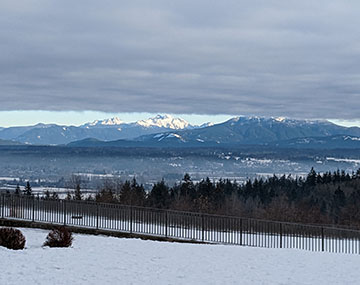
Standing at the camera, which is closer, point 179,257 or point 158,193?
point 179,257

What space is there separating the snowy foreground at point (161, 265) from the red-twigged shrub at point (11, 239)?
42 centimetres

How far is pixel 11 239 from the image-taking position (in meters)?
19.2

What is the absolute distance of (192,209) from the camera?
96062 mm

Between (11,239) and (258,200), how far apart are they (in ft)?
311

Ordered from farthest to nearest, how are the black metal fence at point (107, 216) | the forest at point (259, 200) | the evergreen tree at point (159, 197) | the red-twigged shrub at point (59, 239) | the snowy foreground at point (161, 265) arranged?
the evergreen tree at point (159, 197), the forest at point (259, 200), the black metal fence at point (107, 216), the red-twigged shrub at point (59, 239), the snowy foreground at point (161, 265)

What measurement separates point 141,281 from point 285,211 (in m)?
79.1

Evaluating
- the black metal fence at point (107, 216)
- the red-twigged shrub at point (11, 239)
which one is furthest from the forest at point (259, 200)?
the red-twigged shrub at point (11, 239)

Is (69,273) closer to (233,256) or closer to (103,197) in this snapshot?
(233,256)

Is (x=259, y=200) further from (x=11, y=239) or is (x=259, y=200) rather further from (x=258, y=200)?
(x=11, y=239)

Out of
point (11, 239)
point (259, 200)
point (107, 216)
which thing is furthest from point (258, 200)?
point (11, 239)

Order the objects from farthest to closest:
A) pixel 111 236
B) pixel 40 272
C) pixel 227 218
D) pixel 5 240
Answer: pixel 227 218
pixel 111 236
pixel 5 240
pixel 40 272

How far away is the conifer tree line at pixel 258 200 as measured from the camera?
9125 centimetres

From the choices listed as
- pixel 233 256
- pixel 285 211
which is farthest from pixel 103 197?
pixel 233 256

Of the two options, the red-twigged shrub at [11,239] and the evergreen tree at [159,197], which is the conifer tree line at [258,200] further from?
the red-twigged shrub at [11,239]
